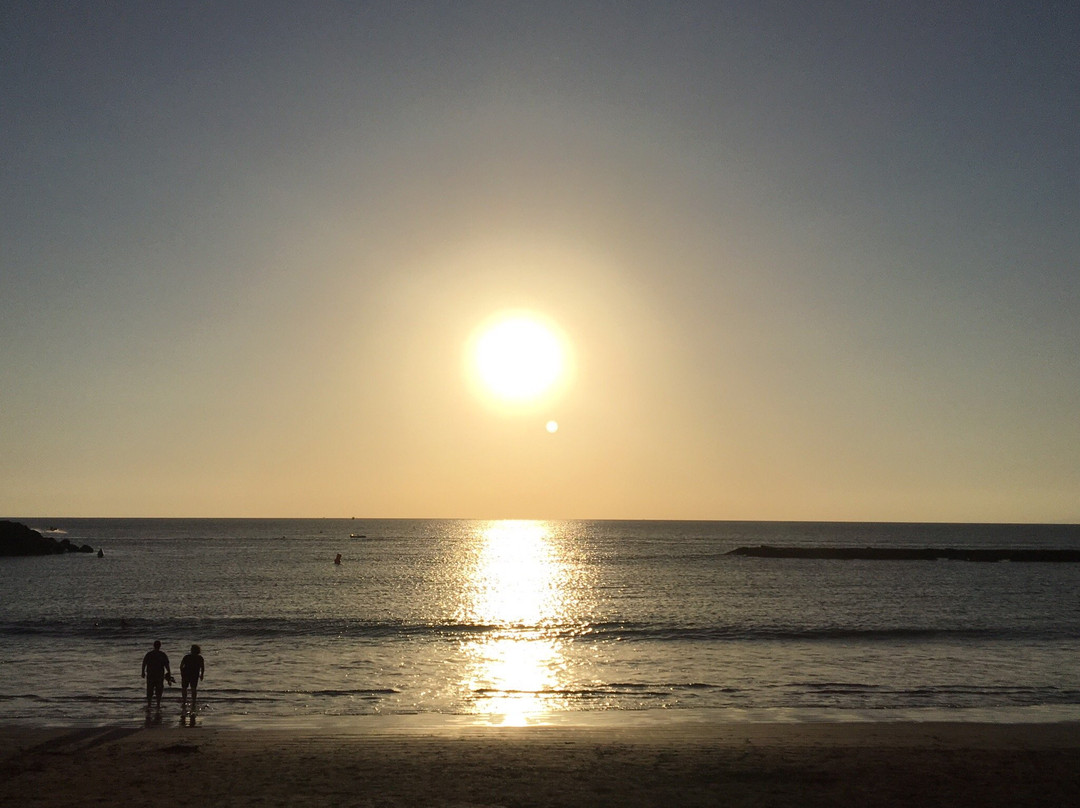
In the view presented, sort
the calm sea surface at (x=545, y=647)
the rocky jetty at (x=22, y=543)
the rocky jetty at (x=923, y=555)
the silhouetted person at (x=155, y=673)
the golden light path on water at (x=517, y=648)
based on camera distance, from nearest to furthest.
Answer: the silhouetted person at (x=155, y=673) → the calm sea surface at (x=545, y=647) → the golden light path on water at (x=517, y=648) → the rocky jetty at (x=22, y=543) → the rocky jetty at (x=923, y=555)

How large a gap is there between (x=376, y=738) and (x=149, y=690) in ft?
24.5

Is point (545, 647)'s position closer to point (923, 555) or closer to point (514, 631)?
point (514, 631)

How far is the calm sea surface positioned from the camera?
82.2ft

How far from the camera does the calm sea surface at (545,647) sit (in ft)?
82.2

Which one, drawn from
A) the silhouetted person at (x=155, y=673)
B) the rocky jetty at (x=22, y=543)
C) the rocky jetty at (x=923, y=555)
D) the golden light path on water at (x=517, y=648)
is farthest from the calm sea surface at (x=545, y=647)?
Result: the rocky jetty at (x=923, y=555)

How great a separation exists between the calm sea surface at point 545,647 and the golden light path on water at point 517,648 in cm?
17

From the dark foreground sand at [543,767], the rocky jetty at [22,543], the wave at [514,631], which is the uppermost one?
the rocky jetty at [22,543]

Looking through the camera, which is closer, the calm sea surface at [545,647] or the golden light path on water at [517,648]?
the calm sea surface at [545,647]

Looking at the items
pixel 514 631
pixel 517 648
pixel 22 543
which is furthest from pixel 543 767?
pixel 22 543

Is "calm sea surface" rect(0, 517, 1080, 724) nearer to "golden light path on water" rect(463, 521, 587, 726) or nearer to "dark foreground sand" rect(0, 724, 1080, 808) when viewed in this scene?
"golden light path on water" rect(463, 521, 587, 726)

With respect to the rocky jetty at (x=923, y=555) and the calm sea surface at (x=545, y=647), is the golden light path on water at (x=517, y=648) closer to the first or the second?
the calm sea surface at (x=545, y=647)

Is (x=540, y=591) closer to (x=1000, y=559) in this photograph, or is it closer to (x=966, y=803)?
(x=966, y=803)

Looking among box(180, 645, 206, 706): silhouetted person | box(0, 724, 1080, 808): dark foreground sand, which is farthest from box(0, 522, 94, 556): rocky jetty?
box(0, 724, 1080, 808): dark foreground sand

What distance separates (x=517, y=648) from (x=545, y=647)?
51.5 inches
